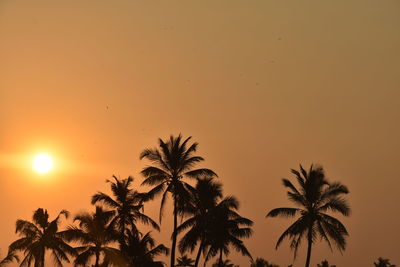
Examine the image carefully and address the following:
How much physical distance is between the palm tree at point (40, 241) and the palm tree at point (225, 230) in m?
14.8

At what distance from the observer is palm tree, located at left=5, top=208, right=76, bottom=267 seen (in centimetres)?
6153

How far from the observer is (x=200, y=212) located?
57.2m

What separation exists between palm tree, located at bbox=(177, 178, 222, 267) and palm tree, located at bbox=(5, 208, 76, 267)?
12.8 meters

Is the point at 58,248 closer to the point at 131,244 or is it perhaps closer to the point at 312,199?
the point at 131,244

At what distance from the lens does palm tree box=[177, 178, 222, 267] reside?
186 feet

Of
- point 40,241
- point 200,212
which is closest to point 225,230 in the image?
point 200,212

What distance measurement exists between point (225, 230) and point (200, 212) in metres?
2.97

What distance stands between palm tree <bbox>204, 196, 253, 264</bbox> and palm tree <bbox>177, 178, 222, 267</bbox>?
472mm

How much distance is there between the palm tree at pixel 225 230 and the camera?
56812 mm

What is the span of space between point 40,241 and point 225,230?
64.1ft

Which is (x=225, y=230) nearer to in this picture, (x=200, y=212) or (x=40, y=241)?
(x=200, y=212)

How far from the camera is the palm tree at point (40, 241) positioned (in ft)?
202

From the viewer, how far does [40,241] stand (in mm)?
62125

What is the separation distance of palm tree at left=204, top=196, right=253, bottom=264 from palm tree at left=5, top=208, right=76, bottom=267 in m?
14.8
